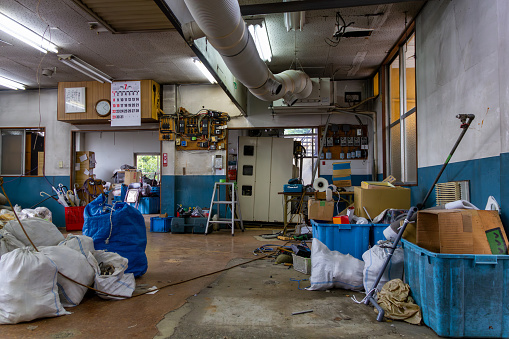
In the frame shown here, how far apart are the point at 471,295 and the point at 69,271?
9.42 ft

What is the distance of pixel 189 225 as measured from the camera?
6688mm

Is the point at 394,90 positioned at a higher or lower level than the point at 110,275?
higher

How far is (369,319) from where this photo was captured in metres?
2.43

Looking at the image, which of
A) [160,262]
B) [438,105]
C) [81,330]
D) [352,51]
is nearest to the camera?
[81,330]

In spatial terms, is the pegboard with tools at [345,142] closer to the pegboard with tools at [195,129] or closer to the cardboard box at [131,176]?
the pegboard with tools at [195,129]

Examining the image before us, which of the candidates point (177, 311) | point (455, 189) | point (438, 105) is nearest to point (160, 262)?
point (177, 311)

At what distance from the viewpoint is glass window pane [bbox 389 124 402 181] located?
5605 mm

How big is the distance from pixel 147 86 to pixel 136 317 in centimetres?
532

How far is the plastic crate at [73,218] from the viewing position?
6.97m

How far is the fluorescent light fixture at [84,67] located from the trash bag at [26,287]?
413 centimetres

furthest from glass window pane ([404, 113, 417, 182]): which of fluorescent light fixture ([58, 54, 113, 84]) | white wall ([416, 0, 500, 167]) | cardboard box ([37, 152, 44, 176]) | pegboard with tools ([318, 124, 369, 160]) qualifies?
cardboard box ([37, 152, 44, 176])

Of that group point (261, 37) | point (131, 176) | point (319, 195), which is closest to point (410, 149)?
point (319, 195)

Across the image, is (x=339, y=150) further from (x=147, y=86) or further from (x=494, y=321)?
(x=494, y=321)

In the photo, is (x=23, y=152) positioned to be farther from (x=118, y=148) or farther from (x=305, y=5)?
(x=305, y=5)
